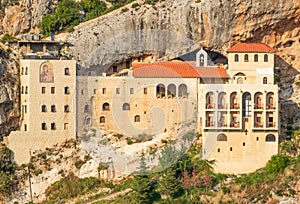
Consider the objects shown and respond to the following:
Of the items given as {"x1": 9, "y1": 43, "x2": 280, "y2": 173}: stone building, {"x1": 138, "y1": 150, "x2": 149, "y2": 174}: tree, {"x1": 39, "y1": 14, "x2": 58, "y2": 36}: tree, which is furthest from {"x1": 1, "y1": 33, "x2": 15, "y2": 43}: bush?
{"x1": 138, "y1": 150, "x2": 149, "y2": 174}: tree

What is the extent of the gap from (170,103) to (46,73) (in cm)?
963

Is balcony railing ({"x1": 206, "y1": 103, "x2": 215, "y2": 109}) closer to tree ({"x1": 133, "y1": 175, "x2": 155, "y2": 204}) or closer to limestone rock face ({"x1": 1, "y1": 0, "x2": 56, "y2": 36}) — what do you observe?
tree ({"x1": 133, "y1": 175, "x2": 155, "y2": 204})

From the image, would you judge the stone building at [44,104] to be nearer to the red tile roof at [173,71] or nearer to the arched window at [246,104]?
the red tile roof at [173,71]

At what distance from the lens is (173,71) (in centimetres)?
10850

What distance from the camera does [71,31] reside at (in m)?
112

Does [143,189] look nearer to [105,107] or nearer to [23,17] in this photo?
[105,107]

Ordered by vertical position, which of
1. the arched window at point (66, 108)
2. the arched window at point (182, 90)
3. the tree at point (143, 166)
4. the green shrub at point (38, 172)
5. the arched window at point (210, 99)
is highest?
the arched window at point (182, 90)

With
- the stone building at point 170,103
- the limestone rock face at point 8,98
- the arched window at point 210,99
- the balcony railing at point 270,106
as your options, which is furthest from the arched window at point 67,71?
the balcony railing at point 270,106

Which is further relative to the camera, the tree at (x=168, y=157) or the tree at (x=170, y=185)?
the tree at (x=168, y=157)

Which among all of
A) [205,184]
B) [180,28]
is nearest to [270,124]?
[205,184]

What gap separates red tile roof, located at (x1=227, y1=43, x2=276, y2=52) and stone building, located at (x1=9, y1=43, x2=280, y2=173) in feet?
0.25

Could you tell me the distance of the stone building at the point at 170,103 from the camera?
105312 millimetres

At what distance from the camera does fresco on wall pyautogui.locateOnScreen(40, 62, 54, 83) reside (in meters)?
107

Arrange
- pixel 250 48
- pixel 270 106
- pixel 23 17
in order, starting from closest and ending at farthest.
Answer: pixel 270 106 → pixel 250 48 → pixel 23 17
